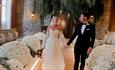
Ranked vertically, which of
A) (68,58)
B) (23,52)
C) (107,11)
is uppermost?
(107,11)

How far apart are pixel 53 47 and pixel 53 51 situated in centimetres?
10

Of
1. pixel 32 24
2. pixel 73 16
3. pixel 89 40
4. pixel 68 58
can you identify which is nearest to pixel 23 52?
pixel 89 40

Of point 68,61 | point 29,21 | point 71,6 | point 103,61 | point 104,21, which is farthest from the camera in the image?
point 29,21

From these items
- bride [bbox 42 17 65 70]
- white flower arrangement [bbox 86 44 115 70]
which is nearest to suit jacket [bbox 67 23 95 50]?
bride [bbox 42 17 65 70]

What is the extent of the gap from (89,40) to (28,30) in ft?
26.3

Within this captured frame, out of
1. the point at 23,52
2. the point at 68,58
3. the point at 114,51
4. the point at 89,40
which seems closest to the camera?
the point at 114,51

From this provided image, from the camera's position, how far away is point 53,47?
609 cm

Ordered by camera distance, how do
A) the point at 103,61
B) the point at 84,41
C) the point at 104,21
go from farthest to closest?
the point at 104,21
the point at 84,41
the point at 103,61

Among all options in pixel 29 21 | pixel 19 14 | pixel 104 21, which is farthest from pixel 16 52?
pixel 19 14

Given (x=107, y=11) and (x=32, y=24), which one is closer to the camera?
(x=107, y=11)

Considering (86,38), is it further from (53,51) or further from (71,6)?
(71,6)

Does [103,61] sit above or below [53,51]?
above

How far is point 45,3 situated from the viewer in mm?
12352

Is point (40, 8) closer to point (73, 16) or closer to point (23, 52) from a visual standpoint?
point (73, 16)
